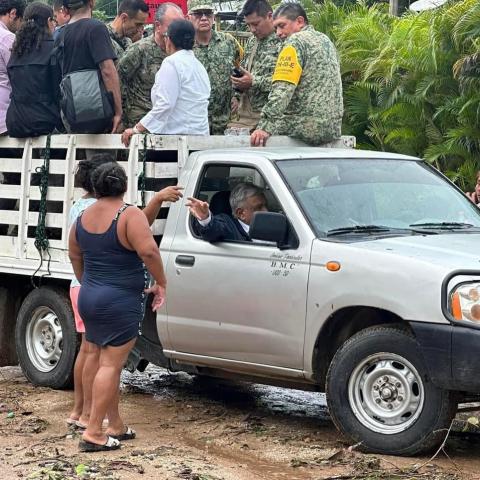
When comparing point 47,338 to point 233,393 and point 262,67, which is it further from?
point 262,67

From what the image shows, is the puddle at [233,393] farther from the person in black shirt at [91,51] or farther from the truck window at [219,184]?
the person in black shirt at [91,51]

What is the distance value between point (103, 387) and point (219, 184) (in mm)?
1804

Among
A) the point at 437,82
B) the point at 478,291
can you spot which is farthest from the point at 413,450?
the point at 437,82

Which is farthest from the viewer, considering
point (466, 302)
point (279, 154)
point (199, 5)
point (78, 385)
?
point (199, 5)

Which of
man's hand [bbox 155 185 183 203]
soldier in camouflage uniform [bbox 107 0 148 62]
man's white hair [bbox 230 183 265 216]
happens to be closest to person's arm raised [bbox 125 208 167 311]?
man's hand [bbox 155 185 183 203]

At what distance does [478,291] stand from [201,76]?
3345 mm

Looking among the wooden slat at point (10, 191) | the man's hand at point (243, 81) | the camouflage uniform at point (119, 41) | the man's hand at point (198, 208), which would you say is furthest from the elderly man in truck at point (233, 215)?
the camouflage uniform at point (119, 41)

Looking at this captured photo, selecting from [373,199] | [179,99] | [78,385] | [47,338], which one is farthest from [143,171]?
[47,338]

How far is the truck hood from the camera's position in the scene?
6.11 metres

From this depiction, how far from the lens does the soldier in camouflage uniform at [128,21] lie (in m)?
10.2

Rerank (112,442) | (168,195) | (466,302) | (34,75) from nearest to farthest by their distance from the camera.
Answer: (466,302), (112,442), (168,195), (34,75)

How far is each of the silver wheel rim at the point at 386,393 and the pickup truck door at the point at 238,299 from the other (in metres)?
0.46

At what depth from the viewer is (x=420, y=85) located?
50.8 ft

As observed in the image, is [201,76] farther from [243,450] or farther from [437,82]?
[437,82]
